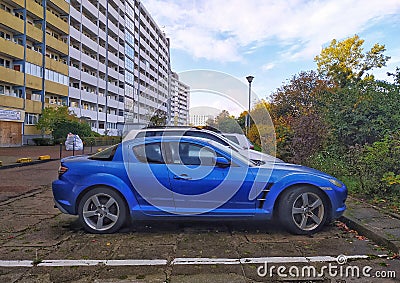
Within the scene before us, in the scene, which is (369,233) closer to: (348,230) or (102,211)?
(348,230)

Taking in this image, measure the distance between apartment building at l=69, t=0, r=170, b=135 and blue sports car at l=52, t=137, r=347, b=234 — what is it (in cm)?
Answer: 3501

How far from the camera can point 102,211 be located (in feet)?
15.9

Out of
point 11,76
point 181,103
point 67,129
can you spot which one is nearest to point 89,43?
point 181,103

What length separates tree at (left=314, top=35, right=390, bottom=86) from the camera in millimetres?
33956

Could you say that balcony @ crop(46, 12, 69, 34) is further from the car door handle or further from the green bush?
the car door handle

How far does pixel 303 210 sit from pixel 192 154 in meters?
1.81

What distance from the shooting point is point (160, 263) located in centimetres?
379

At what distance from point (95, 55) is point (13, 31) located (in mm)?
19613

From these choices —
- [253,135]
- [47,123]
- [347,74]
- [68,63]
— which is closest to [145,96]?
[68,63]

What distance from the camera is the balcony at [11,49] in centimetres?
2994

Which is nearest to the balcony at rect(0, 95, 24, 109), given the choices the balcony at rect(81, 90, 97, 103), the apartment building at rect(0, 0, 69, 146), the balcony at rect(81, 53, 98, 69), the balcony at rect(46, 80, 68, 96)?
the apartment building at rect(0, 0, 69, 146)

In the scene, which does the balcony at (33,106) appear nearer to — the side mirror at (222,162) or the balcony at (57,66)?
the balcony at (57,66)

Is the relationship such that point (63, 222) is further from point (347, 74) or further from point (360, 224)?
point (347, 74)

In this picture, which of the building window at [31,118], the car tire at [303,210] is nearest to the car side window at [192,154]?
the car tire at [303,210]
